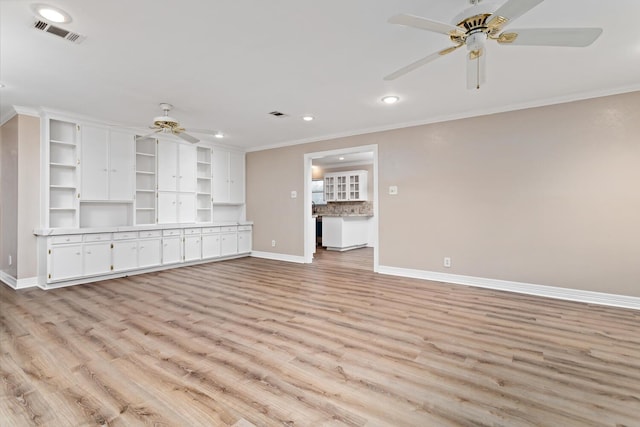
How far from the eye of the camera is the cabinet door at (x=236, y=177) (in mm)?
6809

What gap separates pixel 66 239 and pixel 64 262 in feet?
1.04

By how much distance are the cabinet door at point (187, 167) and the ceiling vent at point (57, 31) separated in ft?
11.3

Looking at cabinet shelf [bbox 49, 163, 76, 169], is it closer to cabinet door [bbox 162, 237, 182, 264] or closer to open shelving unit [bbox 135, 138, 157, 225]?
open shelving unit [bbox 135, 138, 157, 225]

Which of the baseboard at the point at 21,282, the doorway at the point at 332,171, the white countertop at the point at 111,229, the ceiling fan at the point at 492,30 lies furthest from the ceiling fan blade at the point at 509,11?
the baseboard at the point at 21,282

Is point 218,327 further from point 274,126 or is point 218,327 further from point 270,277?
point 274,126

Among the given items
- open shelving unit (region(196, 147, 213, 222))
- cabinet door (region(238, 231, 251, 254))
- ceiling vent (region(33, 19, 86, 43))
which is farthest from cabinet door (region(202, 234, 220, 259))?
ceiling vent (region(33, 19, 86, 43))

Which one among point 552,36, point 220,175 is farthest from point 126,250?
point 552,36

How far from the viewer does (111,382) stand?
75.8 inches

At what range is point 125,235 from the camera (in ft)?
16.1

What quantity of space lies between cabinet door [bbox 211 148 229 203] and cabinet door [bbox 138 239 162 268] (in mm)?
1560

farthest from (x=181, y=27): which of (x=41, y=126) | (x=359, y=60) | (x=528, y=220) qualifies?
(x=528, y=220)

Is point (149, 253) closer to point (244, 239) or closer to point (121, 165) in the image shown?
point (121, 165)

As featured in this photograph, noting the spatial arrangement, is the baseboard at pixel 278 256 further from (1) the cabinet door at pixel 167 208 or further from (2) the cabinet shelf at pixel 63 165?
(2) the cabinet shelf at pixel 63 165

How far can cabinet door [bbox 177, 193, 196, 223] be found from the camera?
5824 mm
